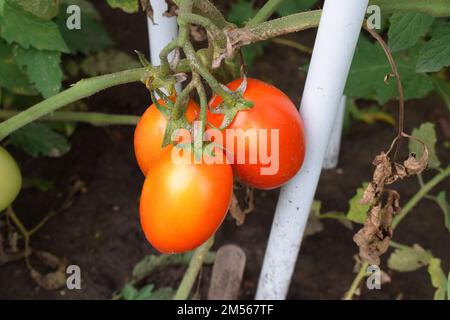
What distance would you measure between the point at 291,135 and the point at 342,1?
0.17m

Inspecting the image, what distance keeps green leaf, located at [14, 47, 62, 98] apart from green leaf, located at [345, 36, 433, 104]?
0.53 m

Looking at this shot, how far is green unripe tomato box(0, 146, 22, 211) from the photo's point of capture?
0.90 meters

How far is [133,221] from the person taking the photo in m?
1.39

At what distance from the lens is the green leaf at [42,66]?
3.63 ft

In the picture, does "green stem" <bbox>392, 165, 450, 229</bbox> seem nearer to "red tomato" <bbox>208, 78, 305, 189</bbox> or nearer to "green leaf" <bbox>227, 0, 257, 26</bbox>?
"red tomato" <bbox>208, 78, 305, 189</bbox>

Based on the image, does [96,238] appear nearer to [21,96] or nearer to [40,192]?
[40,192]

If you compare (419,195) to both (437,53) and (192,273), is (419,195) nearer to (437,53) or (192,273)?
(437,53)

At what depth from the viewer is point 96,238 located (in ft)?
4.48

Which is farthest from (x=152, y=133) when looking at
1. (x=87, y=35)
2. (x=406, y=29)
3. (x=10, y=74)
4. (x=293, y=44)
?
(x=293, y=44)

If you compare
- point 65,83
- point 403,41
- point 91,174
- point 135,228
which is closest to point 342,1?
point 403,41

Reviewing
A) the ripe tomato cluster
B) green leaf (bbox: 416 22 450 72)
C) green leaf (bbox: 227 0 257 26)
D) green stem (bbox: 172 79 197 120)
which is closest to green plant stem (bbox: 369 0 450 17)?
green leaf (bbox: 416 22 450 72)

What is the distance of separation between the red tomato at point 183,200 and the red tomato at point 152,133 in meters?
0.03

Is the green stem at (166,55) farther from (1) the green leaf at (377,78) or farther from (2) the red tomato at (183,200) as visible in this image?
(1) the green leaf at (377,78)

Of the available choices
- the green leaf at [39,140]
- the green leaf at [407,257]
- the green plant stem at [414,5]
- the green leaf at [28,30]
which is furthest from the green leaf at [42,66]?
the green leaf at [407,257]
